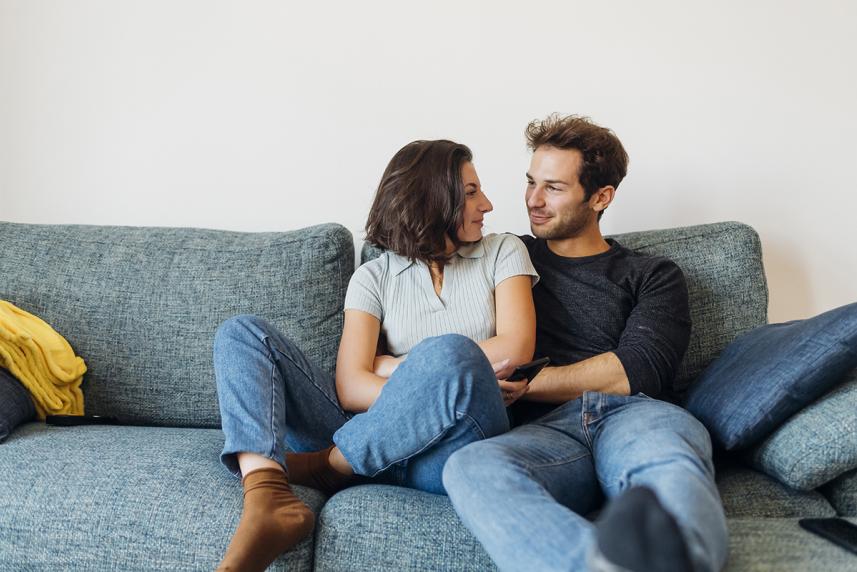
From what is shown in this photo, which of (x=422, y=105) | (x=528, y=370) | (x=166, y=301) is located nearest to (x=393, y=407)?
(x=528, y=370)

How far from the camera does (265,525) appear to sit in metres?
1.24

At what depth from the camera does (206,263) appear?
2.03 m

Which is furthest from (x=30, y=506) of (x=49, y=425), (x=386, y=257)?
(x=386, y=257)

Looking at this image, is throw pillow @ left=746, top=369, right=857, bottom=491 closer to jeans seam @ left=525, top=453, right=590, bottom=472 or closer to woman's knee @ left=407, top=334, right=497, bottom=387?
jeans seam @ left=525, top=453, right=590, bottom=472

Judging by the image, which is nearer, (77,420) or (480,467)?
(480,467)

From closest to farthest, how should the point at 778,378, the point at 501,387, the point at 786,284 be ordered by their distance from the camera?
the point at 778,378
the point at 501,387
the point at 786,284

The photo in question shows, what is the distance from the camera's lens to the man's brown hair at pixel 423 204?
1.81 m

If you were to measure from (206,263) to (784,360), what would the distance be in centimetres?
141

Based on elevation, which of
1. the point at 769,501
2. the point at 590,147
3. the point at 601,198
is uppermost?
the point at 590,147

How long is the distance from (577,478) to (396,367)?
458 mm

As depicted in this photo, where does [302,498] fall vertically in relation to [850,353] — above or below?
below

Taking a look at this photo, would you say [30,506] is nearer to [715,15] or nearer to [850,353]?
[850,353]

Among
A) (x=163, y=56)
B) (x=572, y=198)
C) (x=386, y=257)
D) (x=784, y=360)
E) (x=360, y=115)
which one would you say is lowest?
(x=784, y=360)

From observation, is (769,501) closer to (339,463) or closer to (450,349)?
(450,349)
